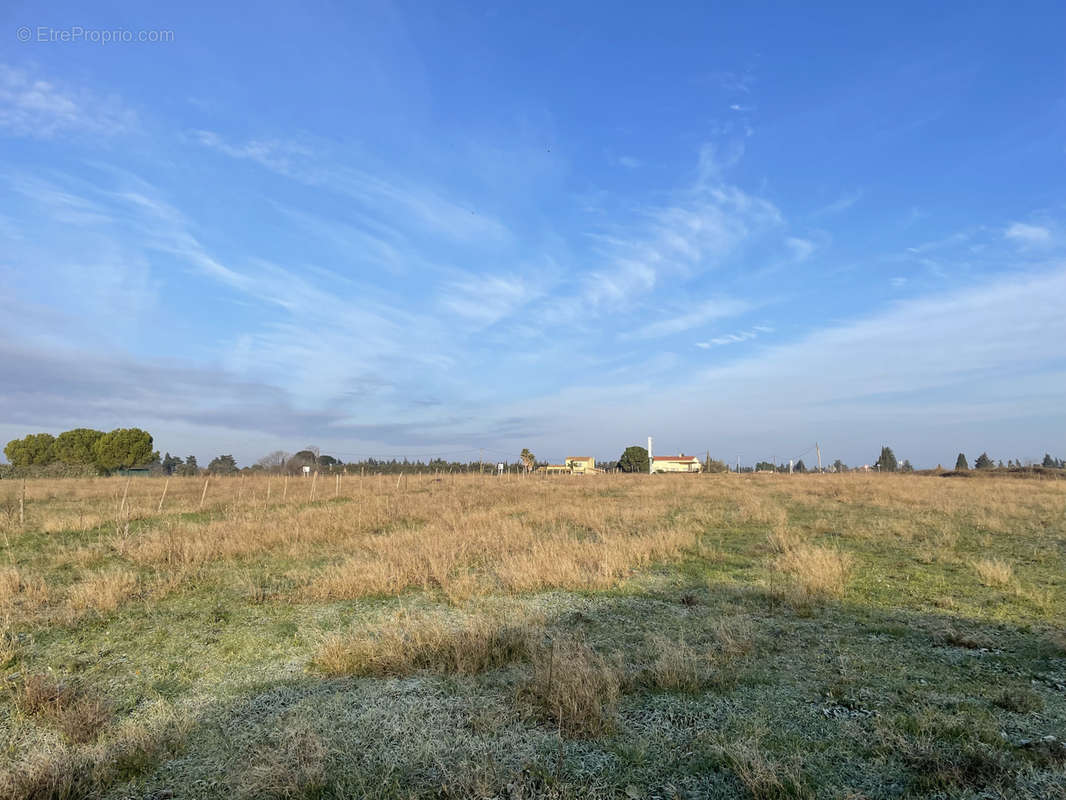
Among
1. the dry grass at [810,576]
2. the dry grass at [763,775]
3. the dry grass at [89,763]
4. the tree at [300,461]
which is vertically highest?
the tree at [300,461]

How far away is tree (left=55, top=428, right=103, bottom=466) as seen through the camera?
221ft

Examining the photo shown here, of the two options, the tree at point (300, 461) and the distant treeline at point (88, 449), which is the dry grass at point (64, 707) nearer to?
the tree at point (300, 461)

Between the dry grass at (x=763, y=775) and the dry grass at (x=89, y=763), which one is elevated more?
the dry grass at (x=763, y=775)

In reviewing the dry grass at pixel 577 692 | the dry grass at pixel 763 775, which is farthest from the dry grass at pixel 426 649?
the dry grass at pixel 763 775

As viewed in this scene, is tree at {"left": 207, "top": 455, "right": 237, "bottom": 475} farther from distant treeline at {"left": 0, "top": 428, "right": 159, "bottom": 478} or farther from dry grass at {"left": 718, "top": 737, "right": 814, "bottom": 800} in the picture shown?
dry grass at {"left": 718, "top": 737, "right": 814, "bottom": 800}

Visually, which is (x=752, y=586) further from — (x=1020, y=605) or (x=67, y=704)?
(x=67, y=704)

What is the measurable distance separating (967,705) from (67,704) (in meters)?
7.40

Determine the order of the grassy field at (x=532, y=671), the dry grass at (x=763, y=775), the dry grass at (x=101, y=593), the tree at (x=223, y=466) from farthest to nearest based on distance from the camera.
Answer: the tree at (x=223, y=466)
the dry grass at (x=101, y=593)
the grassy field at (x=532, y=671)
the dry grass at (x=763, y=775)

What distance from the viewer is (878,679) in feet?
17.1

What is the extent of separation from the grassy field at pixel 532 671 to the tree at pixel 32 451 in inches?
2857

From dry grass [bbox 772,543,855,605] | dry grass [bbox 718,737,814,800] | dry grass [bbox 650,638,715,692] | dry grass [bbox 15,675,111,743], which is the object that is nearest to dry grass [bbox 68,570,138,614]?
dry grass [bbox 15,675,111,743]

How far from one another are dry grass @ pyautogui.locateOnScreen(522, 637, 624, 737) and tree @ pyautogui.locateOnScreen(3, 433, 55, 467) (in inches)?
3345

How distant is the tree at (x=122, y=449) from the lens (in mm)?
68062

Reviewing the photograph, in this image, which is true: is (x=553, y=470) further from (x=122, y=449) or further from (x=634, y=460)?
(x=122, y=449)
